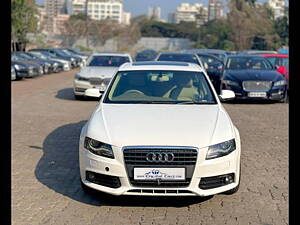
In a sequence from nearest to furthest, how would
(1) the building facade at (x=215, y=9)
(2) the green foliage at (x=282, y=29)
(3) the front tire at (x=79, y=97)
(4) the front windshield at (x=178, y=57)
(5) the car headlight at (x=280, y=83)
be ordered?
1. (5) the car headlight at (x=280, y=83)
2. (3) the front tire at (x=79, y=97)
3. (4) the front windshield at (x=178, y=57)
4. (2) the green foliage at (x=282, y=29)
5. (1) the building facade at (x=215, y=9)

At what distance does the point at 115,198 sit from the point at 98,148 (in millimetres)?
749

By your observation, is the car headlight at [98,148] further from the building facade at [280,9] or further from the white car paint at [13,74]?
the building facade at [280,9]

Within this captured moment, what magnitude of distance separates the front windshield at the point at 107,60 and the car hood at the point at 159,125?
10154 millimetres

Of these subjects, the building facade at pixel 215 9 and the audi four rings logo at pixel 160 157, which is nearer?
the audi four rings logo at pixel 160 157

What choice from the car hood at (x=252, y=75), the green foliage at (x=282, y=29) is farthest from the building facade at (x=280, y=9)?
the car hood at (x=252, y=75)

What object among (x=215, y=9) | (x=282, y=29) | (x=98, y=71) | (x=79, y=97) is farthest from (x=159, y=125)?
(x=215, y=9)

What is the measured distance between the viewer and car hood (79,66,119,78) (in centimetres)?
1524

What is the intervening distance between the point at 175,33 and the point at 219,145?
95473 millimetres

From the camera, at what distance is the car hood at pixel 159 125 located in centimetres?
532

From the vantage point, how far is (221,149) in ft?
17.8

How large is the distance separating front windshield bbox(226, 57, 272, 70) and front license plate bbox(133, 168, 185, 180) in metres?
11.3

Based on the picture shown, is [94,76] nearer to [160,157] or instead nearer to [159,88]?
[159,88]
